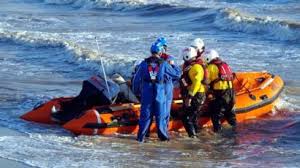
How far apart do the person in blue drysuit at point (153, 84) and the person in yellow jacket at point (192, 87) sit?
0.87 ft

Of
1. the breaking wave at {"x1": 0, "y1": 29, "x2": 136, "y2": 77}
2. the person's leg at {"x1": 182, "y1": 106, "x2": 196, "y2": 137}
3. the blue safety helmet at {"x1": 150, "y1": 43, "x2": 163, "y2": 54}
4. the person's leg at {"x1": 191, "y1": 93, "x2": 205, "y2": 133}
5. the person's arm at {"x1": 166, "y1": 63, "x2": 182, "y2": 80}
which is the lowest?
→ the breaking wave at {"x1": 0, "y1": 29, "x2": 136, "y2": 77}

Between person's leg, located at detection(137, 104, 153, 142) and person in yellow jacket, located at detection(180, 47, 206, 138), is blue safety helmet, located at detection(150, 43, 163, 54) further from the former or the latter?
person's leg, located at detection(137, 104, 153, 142)

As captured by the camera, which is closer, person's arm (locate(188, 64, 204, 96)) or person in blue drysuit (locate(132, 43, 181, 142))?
person in blue drysuit (locate(132, 43, 181, 142))

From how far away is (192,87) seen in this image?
11305mm

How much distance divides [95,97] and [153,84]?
155 cm

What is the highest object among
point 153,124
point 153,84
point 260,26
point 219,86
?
point 153,84

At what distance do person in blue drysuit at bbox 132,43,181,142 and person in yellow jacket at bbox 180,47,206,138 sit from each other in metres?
0.27

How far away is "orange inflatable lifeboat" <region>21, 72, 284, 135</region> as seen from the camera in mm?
11492

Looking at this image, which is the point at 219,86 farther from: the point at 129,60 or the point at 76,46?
the point at 76,46

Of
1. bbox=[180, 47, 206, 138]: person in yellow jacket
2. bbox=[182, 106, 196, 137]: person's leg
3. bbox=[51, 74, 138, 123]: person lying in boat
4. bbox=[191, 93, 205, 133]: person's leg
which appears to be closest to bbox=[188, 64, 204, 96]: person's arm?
bbox=[180, 47, 206, 138]: person in yellow jacket

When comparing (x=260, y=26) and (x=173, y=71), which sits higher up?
(x=173, y=71)

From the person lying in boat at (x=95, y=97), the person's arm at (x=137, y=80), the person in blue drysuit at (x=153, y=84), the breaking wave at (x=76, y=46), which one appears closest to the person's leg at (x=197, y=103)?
the person in blue drysuit at (x=153, y=84)

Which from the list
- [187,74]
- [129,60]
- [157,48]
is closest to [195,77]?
[187,74]

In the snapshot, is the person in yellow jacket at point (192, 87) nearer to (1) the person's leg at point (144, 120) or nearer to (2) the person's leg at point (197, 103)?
(2) the person's leg at point (197, 103)
